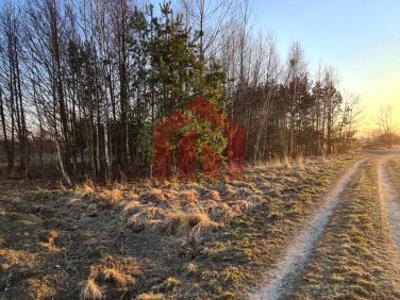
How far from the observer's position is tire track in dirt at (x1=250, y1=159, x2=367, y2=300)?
4.33 m

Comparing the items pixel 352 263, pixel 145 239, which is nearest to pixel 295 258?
pixel 352 263

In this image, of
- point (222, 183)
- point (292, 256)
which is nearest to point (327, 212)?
point (292, 256)

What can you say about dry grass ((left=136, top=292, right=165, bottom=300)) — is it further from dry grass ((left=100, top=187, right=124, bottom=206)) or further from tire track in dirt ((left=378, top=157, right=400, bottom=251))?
dry grass ((left=100, top=187, right=124, bottom=206))

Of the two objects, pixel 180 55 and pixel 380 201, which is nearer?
pixel 380 201

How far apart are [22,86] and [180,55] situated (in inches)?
378

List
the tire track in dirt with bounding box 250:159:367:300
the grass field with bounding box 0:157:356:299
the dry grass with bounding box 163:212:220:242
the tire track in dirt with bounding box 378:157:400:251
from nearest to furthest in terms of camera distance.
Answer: the tire track in dirt with bounding box 250:159:367:300
the grass field with bounding box 0:157:356:299
the tire track in dirt with bounding box 378:157:400:251
the dry grass with bounding box 163:212:220:242

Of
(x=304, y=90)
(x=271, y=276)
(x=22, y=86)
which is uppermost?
(x=304, y=90)

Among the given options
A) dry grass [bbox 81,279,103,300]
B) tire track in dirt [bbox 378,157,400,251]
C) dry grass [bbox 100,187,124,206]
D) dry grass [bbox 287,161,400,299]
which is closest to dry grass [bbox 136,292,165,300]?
dry grass [bbox 81,279,103,300]

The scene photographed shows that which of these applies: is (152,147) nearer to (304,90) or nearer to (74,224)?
(74,224)

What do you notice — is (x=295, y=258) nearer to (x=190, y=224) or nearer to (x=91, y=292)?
(x=190, y=224)

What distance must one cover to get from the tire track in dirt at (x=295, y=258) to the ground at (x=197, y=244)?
0.07ft

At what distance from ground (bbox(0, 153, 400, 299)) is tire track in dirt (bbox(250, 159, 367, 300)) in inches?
0.8

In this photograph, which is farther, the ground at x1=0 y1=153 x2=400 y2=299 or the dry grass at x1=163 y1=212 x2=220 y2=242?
the dry grass at x1=163 y1=212 x2=220 y2=242

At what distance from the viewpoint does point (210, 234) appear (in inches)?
265
